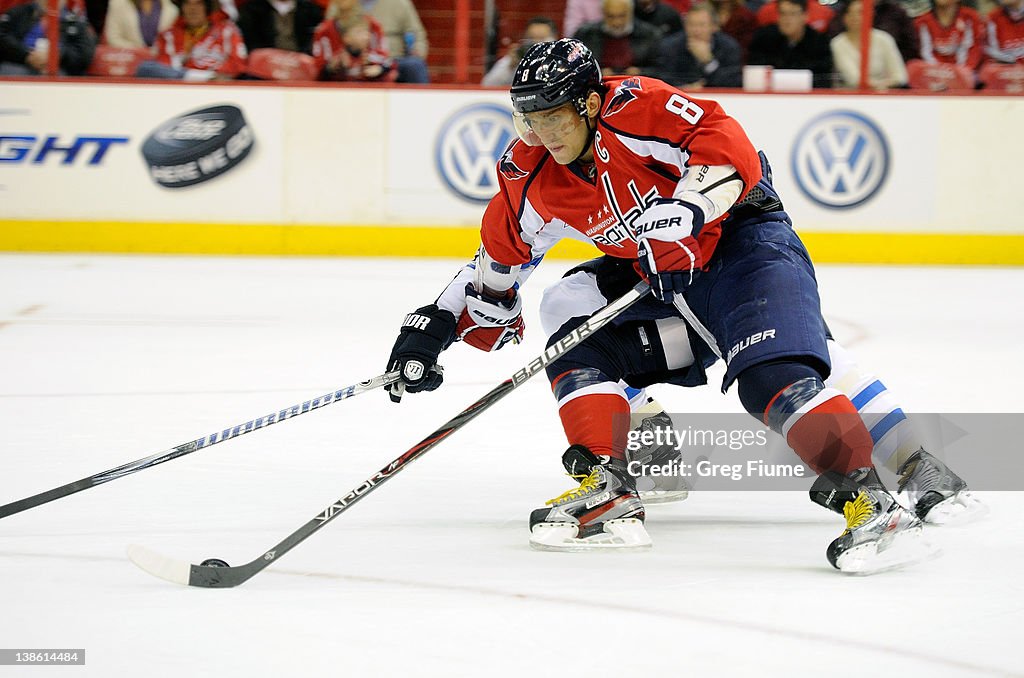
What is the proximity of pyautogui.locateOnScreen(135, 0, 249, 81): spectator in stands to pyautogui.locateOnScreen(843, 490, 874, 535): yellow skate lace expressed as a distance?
6173 mm

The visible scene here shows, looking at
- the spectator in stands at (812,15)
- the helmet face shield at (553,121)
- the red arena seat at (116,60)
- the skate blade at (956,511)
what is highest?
the helmet face shield at (553,121)

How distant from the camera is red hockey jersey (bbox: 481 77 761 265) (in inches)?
105

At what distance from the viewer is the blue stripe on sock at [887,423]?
2.87 meters

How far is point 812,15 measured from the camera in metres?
7.97

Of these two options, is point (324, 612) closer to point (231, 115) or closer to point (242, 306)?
point (242, 306)

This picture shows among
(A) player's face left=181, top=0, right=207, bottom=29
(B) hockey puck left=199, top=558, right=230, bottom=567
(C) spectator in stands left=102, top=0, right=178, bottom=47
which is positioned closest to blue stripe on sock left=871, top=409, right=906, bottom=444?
(B) hockey puck left=199, top=558, right=230, bottom=567

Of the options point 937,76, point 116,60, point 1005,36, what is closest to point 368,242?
point 116,60

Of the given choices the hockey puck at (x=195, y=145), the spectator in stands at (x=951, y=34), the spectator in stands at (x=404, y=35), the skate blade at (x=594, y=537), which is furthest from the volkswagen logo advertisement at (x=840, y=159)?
the skate blade at (x=594, y=537)

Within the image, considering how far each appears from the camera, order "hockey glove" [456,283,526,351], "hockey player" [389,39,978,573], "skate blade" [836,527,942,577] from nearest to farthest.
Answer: "skate blade" [836,527,942,577] < "hockey player" [389,39,978,573] < "hockey glove" [456,283,526,351]

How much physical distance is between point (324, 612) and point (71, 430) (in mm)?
1730

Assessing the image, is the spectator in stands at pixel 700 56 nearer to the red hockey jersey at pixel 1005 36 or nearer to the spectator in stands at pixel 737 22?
the spectator in stands at pixel 737 22

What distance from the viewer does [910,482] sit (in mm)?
2840

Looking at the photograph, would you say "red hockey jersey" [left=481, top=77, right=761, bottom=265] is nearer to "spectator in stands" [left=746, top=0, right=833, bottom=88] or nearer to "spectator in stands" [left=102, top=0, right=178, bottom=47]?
"spectator in stands" [left=746, top=0, right=833, bottom=88]

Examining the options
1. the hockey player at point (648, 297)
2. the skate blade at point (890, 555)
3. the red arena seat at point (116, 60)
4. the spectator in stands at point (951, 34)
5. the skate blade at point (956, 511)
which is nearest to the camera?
the skate blade at point (890, 555)
